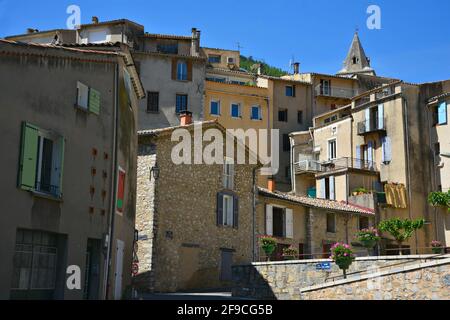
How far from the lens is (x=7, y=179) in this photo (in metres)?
14.1

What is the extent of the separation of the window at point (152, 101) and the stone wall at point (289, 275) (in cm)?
2199

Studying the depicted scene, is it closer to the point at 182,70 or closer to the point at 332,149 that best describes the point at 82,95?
the point at 182,70

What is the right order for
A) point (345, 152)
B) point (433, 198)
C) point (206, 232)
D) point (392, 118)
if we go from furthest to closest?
point (345, 152), point (392, 118), point (433, 198), point (206, 232)

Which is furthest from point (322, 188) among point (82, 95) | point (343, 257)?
point (82, 95)

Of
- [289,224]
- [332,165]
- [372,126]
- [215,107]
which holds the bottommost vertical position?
[289,224]

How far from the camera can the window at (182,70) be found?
4838cm

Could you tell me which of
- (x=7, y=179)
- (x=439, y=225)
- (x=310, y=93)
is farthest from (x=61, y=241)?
(x=310, y=93)

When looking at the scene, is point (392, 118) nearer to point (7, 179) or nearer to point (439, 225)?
point (439, 225)

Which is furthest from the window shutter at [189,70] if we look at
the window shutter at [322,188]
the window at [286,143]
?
the window shutter at [322,188]

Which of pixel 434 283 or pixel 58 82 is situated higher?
pixel 58 82

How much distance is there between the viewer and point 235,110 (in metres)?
52.2

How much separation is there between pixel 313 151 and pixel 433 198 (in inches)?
508

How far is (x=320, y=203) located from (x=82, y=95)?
23.5 metres

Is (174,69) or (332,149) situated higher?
(174,69)
